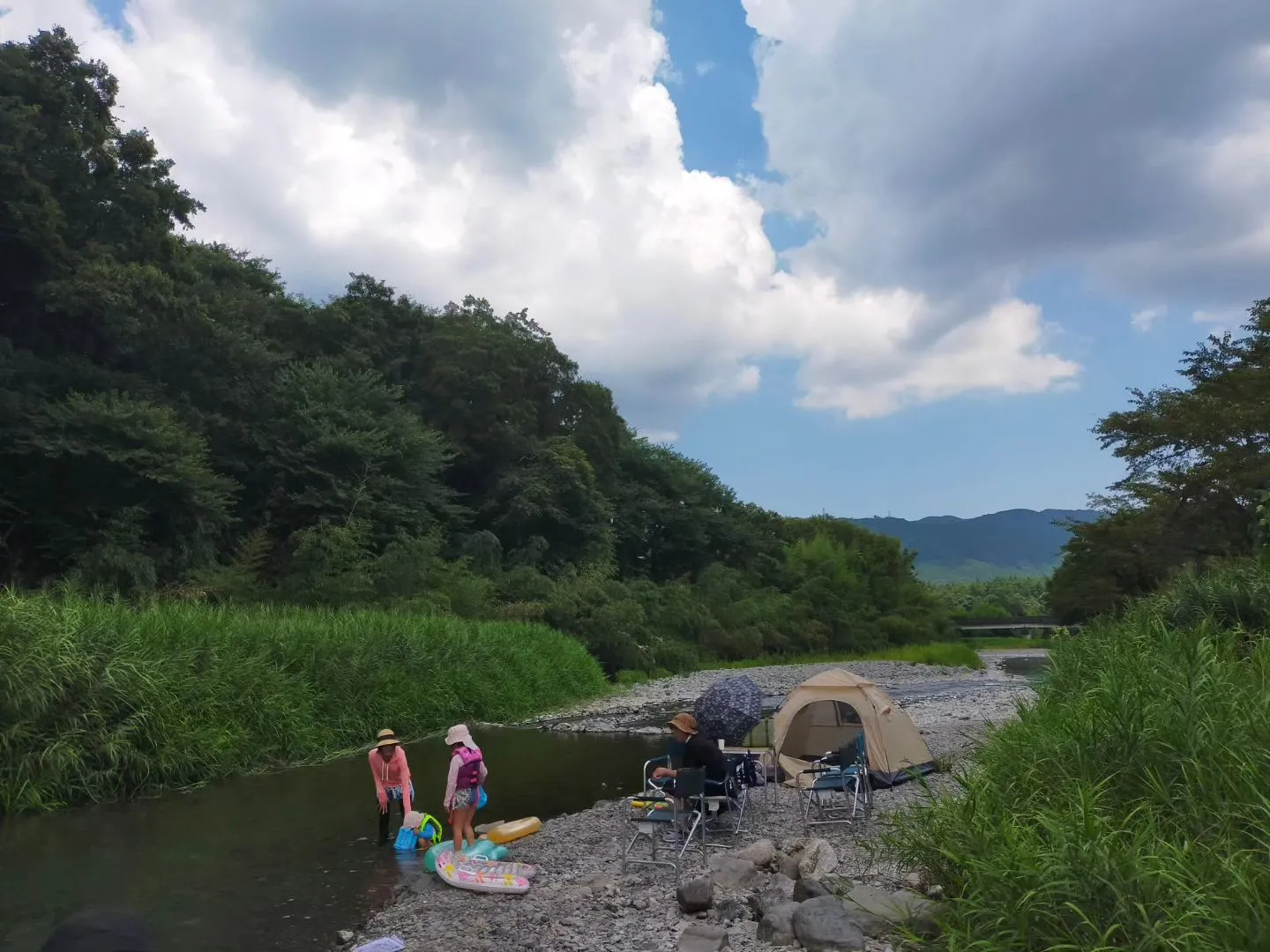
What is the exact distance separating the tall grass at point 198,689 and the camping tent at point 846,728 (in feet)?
26.5

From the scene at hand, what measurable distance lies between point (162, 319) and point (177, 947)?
22703 millimetres

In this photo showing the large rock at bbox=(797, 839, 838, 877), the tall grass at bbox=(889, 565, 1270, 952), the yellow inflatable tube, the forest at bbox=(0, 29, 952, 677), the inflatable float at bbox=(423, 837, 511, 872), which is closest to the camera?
the tall grass at bbox=(889, 565, 1270, 952)

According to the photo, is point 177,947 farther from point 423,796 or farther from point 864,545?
point 864,545

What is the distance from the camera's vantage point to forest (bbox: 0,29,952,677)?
960 inches

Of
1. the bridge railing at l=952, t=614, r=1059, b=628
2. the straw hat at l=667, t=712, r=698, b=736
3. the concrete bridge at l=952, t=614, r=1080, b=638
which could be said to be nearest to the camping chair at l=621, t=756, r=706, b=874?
the straw hat at l=667, t=712, r=698, b=736

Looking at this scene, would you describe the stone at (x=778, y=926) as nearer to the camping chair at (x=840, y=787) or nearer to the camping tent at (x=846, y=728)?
the camping chair at (x=840, y=787)

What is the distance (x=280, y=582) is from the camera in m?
29.4

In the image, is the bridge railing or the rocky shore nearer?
the rocky shore

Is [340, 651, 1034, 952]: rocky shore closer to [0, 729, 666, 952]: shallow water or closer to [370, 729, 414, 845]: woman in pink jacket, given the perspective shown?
[0, 729, 666, 952]: shallow water

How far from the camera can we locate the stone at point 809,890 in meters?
7.16

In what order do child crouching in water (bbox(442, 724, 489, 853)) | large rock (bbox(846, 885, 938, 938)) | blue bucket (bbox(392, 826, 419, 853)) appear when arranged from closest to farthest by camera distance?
large rock (bbox(846, 885, 938, 938))
child crouching in water (bbox(442, 724, 489, 853))
blue bucket (bbox(392, 826, 419, 853))

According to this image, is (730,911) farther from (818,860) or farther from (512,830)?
(512,830)

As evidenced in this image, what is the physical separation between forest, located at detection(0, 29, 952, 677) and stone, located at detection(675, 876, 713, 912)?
11529mm

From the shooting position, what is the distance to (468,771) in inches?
377
